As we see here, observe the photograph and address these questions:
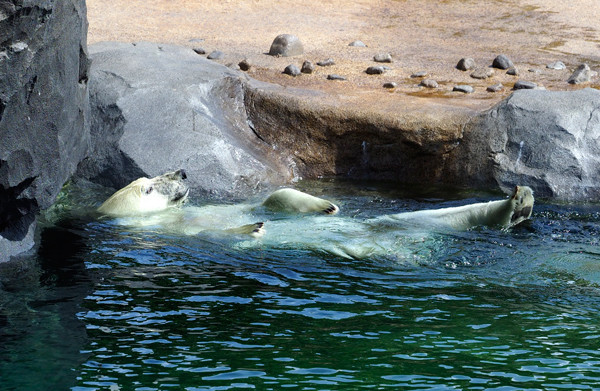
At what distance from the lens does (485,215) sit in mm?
5832

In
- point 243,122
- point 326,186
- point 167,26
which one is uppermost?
point 167,26

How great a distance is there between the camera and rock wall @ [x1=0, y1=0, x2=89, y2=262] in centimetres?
420

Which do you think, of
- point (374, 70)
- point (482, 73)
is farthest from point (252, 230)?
point (482, 73)

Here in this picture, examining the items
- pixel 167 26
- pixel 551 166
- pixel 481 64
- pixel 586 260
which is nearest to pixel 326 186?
pixel 551 166

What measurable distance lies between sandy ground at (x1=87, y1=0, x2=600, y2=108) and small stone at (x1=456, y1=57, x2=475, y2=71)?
12 centimetres

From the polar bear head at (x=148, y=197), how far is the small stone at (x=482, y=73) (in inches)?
220

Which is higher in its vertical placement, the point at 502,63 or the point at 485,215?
the point at 502,63

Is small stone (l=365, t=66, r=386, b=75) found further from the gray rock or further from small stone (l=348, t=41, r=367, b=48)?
small stone (l=348, t=41, r=367, b=48)

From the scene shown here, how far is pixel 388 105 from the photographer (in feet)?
27.2

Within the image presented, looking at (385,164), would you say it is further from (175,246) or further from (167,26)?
(167,26)

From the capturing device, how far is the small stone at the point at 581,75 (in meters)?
10.5

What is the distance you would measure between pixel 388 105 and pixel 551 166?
6.02ft

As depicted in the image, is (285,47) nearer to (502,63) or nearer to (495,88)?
(502,63)

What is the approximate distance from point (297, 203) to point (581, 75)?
5.84 metres
